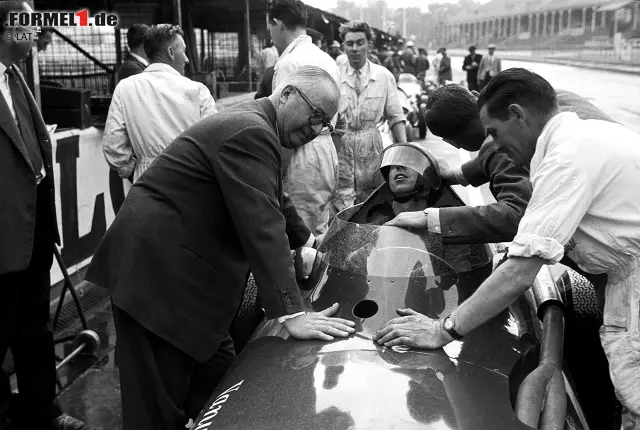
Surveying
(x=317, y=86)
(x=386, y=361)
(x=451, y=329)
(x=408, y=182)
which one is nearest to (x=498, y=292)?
(x=451, y=329)

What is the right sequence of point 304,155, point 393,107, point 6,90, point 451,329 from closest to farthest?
1. point 451,329
2. point 6,90
3. point 304,155
4. point 393,107

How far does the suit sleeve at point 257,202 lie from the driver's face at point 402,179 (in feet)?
5.06

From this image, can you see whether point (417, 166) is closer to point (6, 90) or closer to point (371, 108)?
point (371, 108)

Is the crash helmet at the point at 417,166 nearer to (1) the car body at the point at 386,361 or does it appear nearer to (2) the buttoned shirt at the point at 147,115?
(1) the car body at the point at 386,361

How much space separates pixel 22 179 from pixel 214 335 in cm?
127

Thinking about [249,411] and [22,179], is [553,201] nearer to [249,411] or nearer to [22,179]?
[249,411]

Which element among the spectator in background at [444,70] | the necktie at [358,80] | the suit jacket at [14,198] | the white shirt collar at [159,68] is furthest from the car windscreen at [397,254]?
the spectator in background at [444,70]

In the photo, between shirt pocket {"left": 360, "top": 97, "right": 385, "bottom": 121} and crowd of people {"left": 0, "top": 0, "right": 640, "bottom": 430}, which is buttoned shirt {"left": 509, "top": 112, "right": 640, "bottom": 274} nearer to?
crowd of people {"left": 0, "top": 0, "right": 640, "bottom": 430}

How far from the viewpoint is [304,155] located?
5027 millimetres

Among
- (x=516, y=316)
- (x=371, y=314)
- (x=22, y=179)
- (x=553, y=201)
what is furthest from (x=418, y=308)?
(x=22, y=179)

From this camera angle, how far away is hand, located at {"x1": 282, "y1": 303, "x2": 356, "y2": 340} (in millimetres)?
2801

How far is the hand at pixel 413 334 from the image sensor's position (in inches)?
106

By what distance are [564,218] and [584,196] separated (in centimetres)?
11

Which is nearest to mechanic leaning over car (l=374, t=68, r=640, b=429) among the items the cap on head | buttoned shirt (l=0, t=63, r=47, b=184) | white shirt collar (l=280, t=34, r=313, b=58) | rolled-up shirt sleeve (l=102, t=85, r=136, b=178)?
the cap on head
